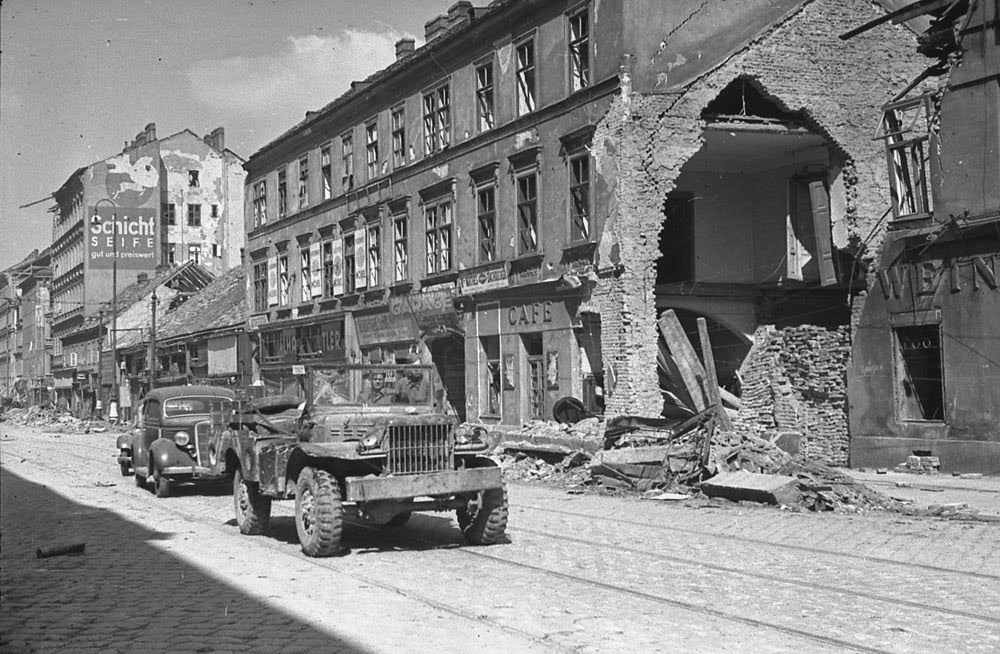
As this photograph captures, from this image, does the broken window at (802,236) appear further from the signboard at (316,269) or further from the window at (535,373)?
the signboard at (316,269)

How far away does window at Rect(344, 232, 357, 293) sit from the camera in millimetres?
37625

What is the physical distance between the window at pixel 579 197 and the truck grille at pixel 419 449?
46.6ft

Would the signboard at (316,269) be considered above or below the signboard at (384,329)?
above

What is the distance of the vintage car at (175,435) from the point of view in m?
17.5

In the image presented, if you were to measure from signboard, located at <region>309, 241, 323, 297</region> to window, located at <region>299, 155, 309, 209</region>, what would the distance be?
1.94 metres

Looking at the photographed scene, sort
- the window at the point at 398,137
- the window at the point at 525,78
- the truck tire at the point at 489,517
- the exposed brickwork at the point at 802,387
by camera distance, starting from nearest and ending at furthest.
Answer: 1. the truck tire at the point at 489,517
2. the exposed brickwork at the point at 802,387
3. the window at the point at 525,78
4. the window at the point at 398,137

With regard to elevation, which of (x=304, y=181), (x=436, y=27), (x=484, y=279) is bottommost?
(x=484, y=279)

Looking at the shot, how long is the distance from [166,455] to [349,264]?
20.9 meters

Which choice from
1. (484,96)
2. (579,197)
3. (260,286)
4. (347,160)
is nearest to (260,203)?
(260,286)

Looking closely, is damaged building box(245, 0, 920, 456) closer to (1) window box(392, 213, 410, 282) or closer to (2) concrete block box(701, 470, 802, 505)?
(1) window box(392, 213, 410, 282)

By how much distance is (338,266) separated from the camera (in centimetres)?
3872

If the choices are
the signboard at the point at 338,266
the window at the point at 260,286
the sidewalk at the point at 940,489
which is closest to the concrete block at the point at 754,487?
the sidewalk at the point at 940,489

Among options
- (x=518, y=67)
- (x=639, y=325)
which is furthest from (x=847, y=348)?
(x=518, y=67)

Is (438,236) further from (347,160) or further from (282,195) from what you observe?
(282,195)
